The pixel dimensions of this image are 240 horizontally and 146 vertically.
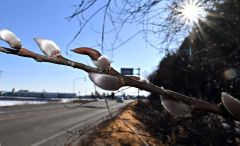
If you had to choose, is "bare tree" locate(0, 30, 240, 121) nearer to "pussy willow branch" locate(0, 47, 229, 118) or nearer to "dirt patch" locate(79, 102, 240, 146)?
"pussy willow branch" locate(0, 47, 229, 118)

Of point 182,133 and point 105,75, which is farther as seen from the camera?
point 182,133

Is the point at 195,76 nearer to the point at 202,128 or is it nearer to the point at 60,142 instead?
the point at 202,128

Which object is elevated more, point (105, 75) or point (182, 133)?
point (105, 75)

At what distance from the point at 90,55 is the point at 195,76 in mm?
9558

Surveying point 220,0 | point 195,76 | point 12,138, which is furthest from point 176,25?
point 12,138

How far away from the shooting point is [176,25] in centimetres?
515

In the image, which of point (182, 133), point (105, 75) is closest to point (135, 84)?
point (105, 75)

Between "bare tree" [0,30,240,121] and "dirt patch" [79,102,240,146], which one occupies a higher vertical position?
"bare tree" [0,30,240,121]

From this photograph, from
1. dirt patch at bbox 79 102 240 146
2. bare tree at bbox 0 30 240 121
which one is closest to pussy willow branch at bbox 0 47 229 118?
bare tree at bbox 0 30 240 121

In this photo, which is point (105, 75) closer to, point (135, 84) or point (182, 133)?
point (135, 84)

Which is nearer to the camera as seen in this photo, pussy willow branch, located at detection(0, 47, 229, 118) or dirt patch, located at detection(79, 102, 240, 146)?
pussy willow branch, located at detection(0, 47, 229, 118)

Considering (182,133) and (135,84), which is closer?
(135,84)

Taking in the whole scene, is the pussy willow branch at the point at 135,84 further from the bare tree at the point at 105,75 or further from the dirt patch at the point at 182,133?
the dirt patch at the point at 182,133

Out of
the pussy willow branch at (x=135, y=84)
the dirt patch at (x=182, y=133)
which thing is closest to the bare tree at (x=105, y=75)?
the pussy willow branch at (x=135, y=84)
